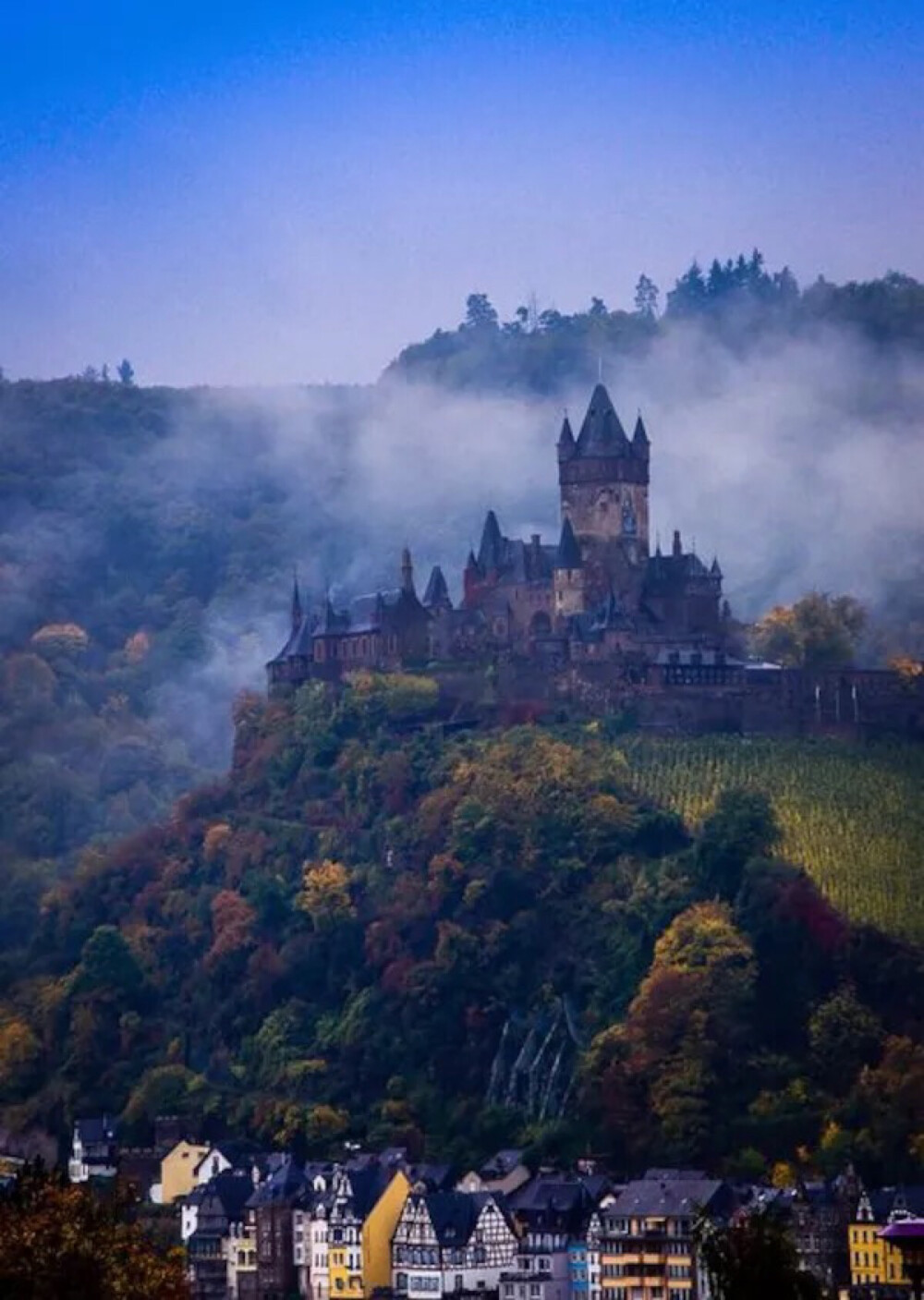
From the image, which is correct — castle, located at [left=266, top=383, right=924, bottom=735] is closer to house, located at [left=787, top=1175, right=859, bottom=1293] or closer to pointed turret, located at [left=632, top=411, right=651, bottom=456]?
pointed turret, located at [left=632, top=411, right=651, bottom=456]

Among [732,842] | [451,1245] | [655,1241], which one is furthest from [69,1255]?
[732,842]

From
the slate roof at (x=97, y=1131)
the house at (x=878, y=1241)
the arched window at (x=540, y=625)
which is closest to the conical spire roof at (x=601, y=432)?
the arched window at (x=540, y=625)

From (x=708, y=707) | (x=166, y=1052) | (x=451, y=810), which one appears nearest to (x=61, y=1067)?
(x=166, y=1052)

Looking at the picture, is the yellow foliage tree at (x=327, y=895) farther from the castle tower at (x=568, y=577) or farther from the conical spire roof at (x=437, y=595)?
the conical spire roof at (x=437, y=595)

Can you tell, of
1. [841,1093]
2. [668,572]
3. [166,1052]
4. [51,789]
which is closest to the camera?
[841,1093]

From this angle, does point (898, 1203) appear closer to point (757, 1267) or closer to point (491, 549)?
point (757, 1267)

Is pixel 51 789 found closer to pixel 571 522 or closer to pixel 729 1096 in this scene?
pixel 571 522
